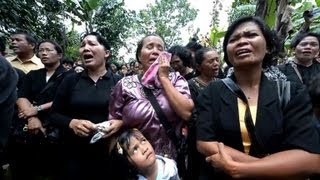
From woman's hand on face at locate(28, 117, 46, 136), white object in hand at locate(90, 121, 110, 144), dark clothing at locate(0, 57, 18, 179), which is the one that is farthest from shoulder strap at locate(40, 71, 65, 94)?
dark clothing at locate(0, 57, 18, 179)

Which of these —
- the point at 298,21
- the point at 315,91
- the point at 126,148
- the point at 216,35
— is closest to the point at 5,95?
the point at 126,148

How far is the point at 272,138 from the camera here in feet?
6.47

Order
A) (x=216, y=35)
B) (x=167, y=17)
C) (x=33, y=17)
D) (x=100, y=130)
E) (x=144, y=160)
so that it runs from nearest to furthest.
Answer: (x=144, y=160), (x=100, y=130), (x=216, y=35), (x=33, y=17), (x=167, y=17)

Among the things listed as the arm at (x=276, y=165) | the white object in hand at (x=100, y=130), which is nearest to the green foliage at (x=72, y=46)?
the white object in hand at (x=100, y=130)

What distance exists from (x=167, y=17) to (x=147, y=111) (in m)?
33.8

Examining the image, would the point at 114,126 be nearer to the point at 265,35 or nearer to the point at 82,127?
the point at 82,127

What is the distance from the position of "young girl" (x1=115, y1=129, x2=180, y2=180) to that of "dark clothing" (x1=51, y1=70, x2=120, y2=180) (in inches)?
25.4

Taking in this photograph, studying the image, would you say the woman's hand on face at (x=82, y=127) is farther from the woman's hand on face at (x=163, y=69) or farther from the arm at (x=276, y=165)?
the arm at (x=276, y=165)

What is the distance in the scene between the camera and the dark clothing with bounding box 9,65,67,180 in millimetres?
4051

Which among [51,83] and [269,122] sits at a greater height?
[269,122]

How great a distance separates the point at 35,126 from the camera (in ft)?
12.9

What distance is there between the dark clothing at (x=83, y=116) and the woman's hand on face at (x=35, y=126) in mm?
607

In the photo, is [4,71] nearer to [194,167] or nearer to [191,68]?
[194,167]

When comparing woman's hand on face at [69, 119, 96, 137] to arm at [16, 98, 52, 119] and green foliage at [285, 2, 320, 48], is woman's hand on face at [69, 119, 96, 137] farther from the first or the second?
green foliage at [285, 2, 320, 48]
